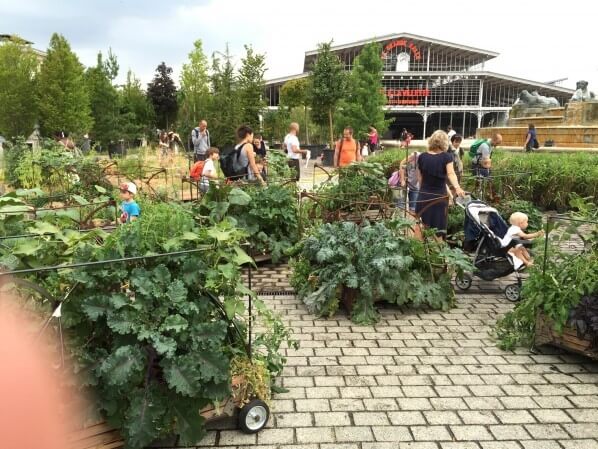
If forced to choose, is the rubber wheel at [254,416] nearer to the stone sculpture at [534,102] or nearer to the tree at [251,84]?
the tree at [251,84]

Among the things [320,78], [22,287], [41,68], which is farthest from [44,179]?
[41,68]

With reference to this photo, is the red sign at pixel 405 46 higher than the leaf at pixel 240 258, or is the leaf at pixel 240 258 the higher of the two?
the red sign at pixel 405 46

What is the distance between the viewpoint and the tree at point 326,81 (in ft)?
81.2

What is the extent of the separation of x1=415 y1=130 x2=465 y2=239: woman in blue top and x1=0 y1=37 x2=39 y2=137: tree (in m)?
22.7

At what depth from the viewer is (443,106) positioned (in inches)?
2431

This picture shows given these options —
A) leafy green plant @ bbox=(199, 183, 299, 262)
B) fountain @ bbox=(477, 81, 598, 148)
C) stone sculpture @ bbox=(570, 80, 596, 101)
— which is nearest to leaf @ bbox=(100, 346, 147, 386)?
leafy green plant @ bbox=(199, 183, 299, 262)

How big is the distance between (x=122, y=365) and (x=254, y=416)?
3.33 feet

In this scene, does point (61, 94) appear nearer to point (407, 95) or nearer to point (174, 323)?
point (174, 323)

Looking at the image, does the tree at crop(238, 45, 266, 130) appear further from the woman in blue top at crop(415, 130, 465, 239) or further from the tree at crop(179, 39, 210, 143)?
the woman in blue top at crop(415, 130, 465, 239)

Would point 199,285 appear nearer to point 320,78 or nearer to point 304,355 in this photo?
point 304,355

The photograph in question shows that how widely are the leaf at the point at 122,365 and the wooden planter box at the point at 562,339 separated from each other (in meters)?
3.37

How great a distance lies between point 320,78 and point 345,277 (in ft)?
68.1

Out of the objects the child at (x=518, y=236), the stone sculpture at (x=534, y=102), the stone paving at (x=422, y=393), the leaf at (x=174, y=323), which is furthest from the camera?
the stone sculpture at (x=534, y=102)

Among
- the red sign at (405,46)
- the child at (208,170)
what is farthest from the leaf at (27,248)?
the red sign at (405,46)
